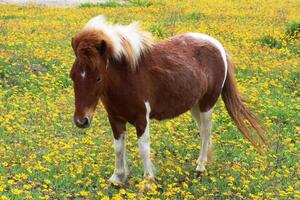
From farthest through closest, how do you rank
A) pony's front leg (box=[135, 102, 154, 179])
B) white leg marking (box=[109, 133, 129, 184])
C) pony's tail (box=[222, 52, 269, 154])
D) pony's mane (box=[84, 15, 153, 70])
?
pony's tail (box=[222, 52, 269, 154]) < white leg marking (box=[109, 133, 129, 184]) < pony's front leg (box=[135, 102, 154, 179]) < pony's mane (box=[84, 15, 153, 70])

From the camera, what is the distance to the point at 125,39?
5.91 meters

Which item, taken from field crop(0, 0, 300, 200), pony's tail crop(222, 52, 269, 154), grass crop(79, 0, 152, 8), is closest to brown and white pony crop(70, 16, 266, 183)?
pony's tail crop(222, 52, 269, 154)

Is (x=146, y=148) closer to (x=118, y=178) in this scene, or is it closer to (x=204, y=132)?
(x=118, y=178)

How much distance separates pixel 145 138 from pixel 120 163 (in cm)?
60

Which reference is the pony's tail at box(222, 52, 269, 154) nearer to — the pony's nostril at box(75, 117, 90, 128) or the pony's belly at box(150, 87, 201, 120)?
the pony's belly at box(150, 87, 201, 120)

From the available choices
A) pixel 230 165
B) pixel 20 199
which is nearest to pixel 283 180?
pixel 230 165

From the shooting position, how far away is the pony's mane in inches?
225

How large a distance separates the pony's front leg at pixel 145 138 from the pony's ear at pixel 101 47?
37.6 inches

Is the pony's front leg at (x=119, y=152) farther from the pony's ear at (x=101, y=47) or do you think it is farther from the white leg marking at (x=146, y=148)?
the pony's ear at (x=101, y=47)

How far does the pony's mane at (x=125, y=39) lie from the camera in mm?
5707

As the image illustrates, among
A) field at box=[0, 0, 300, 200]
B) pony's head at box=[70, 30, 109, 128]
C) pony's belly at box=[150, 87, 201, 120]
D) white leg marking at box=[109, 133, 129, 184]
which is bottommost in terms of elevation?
field at box=[0, 0, 300, 200]

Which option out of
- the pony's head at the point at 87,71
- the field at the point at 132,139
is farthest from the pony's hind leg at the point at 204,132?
the pony's head at the point at 87,71

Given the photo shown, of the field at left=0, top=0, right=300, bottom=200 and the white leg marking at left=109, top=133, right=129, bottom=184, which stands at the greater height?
the white leg marking at left=109, top=133, right=129, bottom=184

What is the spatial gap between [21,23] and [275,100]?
1050cm
